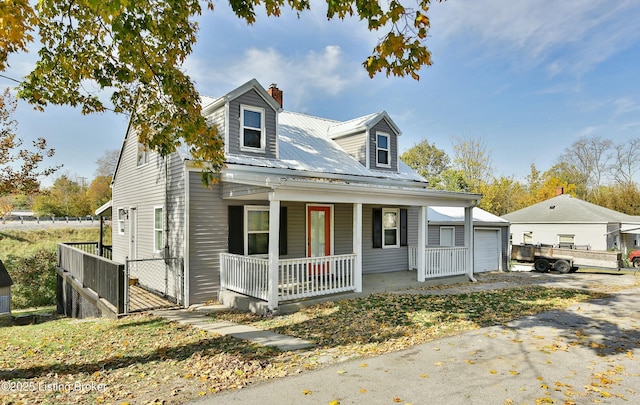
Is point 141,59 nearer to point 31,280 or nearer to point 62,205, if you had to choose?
point 31,280

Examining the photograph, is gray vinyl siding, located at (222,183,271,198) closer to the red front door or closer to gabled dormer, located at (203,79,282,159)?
gabled dormer, located at (203,79,282,159)

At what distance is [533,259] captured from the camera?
1830 centimetres

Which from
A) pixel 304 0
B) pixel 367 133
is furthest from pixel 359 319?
pixel 367 133

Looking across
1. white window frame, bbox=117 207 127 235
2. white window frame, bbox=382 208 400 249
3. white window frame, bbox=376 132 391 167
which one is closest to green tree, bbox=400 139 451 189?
white window frame, bbox=376 132 391 167

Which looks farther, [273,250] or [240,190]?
[240,190]

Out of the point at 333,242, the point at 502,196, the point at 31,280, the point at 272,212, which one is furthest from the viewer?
the point at 502,196

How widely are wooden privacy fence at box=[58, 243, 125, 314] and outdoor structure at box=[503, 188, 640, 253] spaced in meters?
26.6

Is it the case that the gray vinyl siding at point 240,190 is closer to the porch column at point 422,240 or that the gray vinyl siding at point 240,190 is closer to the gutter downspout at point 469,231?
the porch column at point 422,240

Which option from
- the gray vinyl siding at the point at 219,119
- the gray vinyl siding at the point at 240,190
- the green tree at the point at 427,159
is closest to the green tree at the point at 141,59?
the gray vinyl siding at the point at 240,190

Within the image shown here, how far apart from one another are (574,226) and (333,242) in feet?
73.8

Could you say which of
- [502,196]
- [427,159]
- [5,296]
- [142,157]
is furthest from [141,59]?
[427,159]

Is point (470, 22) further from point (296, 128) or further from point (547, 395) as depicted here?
point (547, 395)

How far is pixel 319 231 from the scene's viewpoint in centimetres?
1187

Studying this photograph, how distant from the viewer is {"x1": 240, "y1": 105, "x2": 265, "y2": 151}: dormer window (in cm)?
1084
